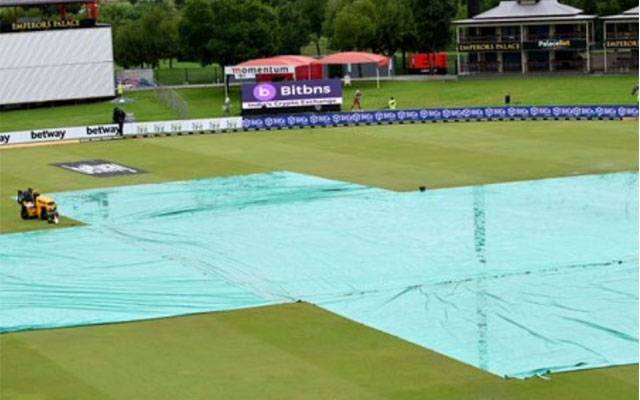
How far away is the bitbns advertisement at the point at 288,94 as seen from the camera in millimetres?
79625

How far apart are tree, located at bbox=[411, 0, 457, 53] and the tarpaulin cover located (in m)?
64.6

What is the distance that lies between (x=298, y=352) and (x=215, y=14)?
79546 mm

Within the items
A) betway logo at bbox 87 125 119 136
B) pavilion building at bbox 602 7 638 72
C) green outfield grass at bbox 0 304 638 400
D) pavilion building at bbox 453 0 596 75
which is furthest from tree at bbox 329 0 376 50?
green outfield grass at bbox 0 304 638 400

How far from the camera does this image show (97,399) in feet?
Answer: 85.6

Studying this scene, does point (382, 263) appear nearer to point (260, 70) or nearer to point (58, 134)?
point (58, 134)

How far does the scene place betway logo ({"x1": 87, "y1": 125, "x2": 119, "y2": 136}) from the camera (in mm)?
74000

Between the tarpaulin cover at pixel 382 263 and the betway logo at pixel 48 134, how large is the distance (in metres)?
21.2

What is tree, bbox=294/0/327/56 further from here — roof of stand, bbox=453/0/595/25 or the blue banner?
the blue banner

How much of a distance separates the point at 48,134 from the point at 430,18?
50.2 metres

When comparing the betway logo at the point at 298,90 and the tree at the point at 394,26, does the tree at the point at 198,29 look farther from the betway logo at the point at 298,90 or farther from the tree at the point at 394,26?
the betway logo at the point at 298,90

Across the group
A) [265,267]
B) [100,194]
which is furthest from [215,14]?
[265,267]

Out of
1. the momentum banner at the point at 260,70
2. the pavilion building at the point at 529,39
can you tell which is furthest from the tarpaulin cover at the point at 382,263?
the pavilion building at the point at 529,39

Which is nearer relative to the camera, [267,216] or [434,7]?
[267,216]

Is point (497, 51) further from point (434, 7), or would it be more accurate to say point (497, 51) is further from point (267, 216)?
point (267, 216)
